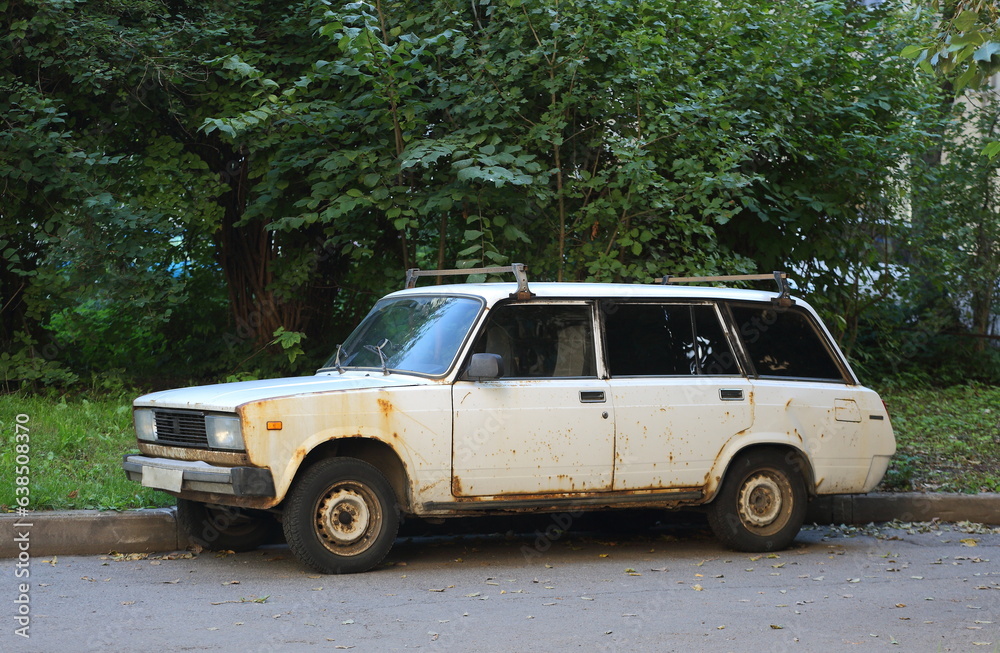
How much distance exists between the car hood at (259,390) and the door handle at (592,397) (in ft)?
3.40

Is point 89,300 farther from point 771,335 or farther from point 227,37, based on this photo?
point 771,335

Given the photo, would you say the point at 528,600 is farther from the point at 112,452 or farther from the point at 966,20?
the point at 112,452

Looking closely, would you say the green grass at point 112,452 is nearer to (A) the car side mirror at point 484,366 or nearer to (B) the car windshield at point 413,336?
(B) the car windshield at point 413,336

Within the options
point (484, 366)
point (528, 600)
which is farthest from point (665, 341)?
point (528, 600)

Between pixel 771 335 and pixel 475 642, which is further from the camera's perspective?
pixel 771 335

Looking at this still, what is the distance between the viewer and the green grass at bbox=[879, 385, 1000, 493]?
29.8 feet

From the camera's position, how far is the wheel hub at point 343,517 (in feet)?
20.6

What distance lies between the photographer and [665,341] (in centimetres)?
733

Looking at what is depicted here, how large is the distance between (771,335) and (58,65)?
749cm

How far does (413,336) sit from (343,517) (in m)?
1.34

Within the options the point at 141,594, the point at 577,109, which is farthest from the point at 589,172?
the point at 141,594

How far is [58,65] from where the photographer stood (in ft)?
34.5

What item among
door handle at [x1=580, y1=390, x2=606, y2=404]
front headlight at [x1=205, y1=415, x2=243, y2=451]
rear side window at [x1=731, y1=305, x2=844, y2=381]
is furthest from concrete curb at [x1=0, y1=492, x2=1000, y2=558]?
rear side window at [x1=731, y1=305, x2=844, y2=381]

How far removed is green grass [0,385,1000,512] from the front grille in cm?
93
